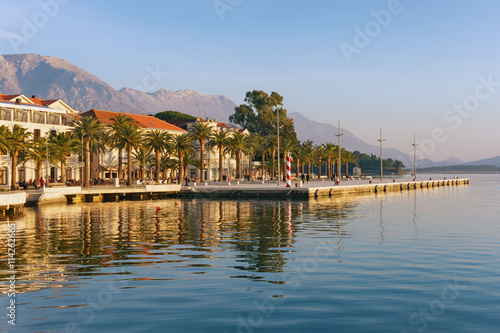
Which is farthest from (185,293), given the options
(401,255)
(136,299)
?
(401,255)

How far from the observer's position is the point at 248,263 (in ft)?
63.6

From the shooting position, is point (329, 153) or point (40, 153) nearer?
point (40, 153)

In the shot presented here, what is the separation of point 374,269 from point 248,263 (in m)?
4.81

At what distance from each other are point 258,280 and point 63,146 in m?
70.7

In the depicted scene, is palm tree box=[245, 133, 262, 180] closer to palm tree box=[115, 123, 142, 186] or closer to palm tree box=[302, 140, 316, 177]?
palm tree box=[302, 140, 316, 177]

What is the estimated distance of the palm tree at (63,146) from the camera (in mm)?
77688

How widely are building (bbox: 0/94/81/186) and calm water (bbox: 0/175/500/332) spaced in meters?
58.8

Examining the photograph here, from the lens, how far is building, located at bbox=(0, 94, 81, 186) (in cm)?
8344

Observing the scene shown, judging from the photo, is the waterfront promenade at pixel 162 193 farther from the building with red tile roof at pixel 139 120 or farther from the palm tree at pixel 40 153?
the building with red tile roof at pixel 139 120

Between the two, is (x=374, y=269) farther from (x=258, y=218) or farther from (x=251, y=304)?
(x=258, y=218)

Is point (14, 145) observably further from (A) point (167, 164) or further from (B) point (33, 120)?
(A) point (167, 164)

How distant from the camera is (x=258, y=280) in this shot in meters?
16.2

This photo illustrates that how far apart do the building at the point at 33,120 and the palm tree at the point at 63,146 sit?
209cm

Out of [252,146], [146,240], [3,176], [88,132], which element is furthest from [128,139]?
[146,240]
